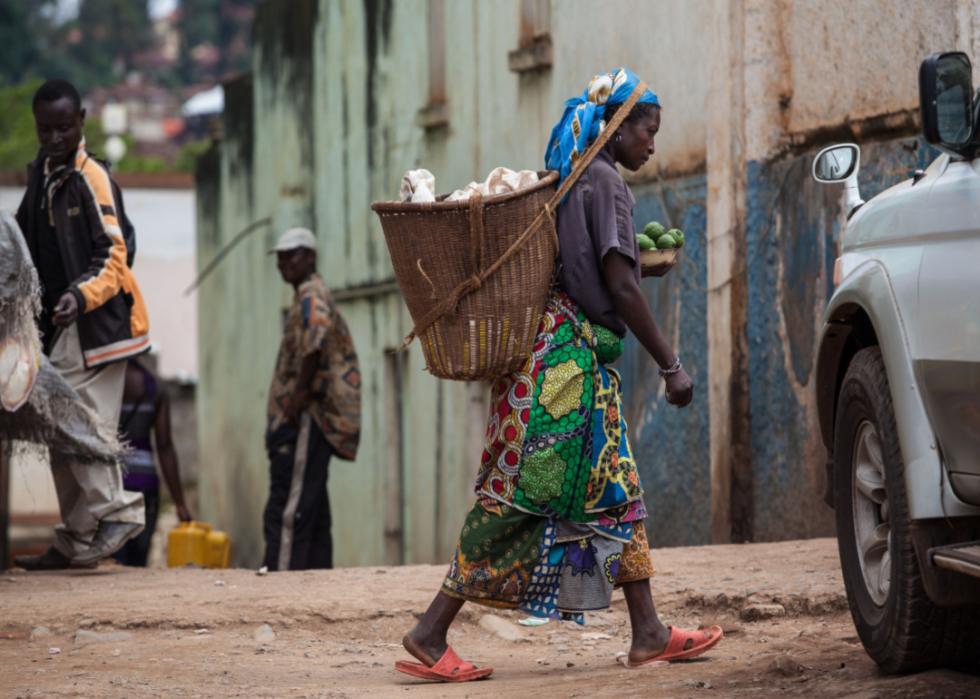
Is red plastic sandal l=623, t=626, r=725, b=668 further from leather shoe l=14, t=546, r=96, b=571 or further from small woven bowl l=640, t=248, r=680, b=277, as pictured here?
leather shoe l=14, t=546, r=96, b=571

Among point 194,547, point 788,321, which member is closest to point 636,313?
point 788,321

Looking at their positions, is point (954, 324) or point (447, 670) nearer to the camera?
point (954, 324)

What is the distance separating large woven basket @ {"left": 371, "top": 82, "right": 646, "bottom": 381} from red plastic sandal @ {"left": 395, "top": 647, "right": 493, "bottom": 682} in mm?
914

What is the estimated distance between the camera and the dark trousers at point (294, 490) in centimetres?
1013

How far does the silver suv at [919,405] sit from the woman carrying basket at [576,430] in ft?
1.95

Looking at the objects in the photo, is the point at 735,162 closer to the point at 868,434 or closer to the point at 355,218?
the point at 868,434

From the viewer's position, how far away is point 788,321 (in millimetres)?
9258

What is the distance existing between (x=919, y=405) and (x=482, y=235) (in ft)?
4.72

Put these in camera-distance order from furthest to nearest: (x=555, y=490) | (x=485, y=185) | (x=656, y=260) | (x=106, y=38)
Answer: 1. (x=106, y=38)
2. (x=656, y=260)
3. (x=485, y=185)
4. (x=555, y=490)

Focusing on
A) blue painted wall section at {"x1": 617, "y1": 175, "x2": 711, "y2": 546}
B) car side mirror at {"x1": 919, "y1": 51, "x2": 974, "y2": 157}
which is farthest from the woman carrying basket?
blue painted wall section at {"x1": 617, "y1": 175, "x2": 711, "y2": 546}

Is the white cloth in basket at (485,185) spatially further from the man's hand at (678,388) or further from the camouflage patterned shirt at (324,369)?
the camouflage patterned shirt at (324,369)

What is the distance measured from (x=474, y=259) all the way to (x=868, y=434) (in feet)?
4.16

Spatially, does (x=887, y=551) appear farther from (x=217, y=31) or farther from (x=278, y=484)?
(x=217, y=31)

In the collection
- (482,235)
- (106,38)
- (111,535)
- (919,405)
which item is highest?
(106,38)
